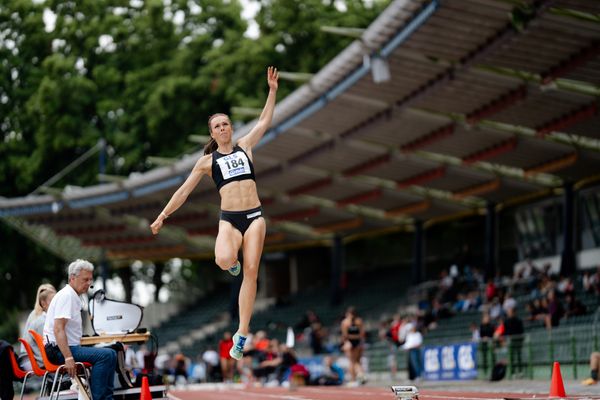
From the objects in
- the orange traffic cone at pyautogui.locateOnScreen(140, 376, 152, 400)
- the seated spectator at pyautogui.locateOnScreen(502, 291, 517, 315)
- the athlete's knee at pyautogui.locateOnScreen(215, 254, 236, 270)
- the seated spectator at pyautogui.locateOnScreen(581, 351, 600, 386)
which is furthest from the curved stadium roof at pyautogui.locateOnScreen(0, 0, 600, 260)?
the orange traffic cone at pyautogui.locateOnScreen(140, 376, 152, 400)

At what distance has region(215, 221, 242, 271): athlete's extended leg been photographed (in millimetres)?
12727

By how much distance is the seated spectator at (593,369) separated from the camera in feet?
69.6

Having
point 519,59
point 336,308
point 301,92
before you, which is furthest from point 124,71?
point 519,59

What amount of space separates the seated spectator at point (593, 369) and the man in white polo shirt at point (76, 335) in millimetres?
10414

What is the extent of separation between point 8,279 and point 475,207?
24898 millimetres

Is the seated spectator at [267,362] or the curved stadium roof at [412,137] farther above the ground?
the curved stadium roof at [412,137]

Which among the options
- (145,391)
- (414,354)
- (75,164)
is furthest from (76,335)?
(75,164)

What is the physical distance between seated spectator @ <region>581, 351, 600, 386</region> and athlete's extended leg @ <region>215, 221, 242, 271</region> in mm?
10117

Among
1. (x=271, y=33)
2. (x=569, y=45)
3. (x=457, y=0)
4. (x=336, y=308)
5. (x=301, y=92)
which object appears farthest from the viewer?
(x=271, y=33)

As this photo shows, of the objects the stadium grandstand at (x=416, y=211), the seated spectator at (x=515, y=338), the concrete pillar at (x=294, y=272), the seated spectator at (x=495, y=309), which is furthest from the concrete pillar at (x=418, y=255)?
the seated spectator at (x=515, y=338)

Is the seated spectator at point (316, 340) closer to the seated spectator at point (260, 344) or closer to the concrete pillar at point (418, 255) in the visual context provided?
the seated spectator at point (260, 344)

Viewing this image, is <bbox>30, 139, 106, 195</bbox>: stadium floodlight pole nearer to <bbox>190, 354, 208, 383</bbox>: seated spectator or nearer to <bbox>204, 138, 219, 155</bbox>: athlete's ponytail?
<bbox>190, 354, 208, 383</bbox>: seated spectator

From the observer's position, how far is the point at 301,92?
33812 mm

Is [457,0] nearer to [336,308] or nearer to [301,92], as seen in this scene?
[301,92]
